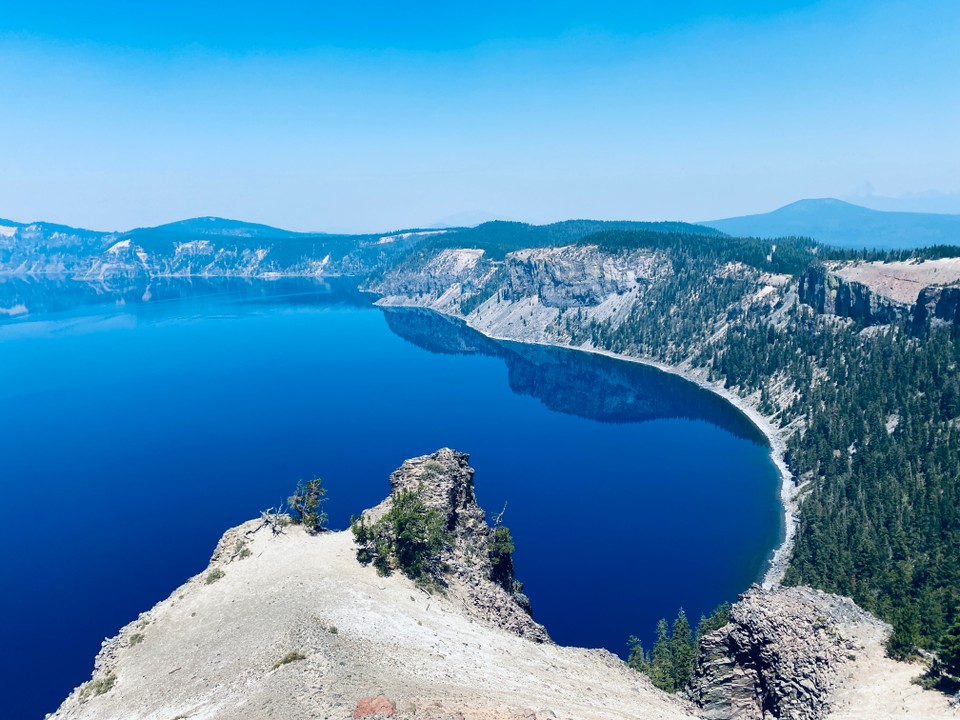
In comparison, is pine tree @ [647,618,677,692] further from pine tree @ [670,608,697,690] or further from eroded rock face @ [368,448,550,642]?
eroded rock face @ [368,448,550,642]

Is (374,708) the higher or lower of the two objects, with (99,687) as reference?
higher

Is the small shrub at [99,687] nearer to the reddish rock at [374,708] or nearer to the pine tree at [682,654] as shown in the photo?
the reddish rock at [374,708]

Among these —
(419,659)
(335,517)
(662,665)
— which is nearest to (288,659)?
(419,659)

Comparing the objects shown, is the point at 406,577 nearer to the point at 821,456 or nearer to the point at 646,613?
the point at 646,613

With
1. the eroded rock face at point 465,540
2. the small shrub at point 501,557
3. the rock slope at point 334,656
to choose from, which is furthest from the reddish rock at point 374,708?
Result: the small shrub at point 501,557

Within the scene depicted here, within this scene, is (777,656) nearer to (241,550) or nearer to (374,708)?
(374,708)

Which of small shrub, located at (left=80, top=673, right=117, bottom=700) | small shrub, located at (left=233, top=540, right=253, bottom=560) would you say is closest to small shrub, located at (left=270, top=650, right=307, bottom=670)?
small shrub, located at (left=80, top=673, right=117, bottom=700)
